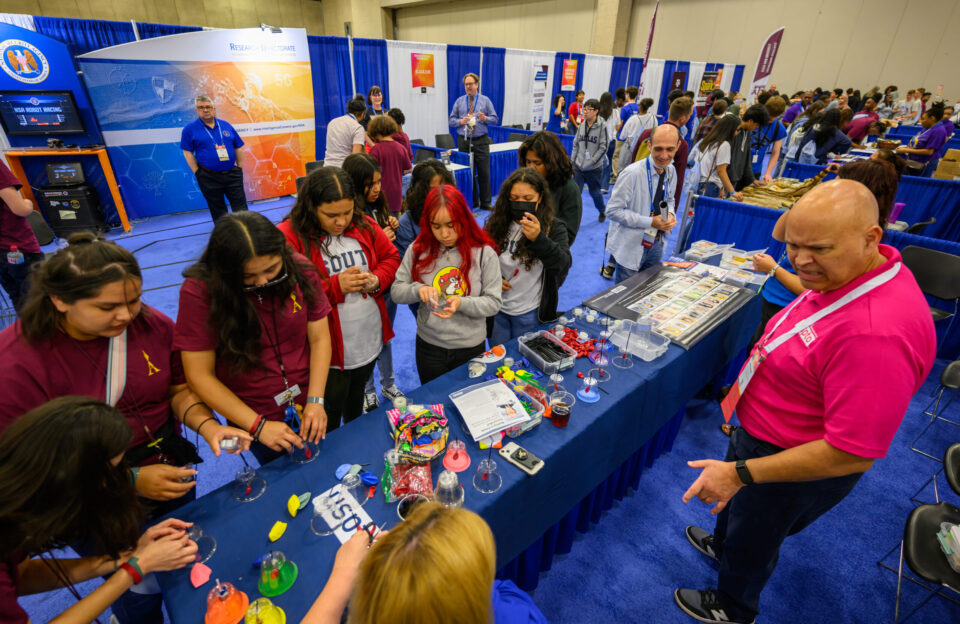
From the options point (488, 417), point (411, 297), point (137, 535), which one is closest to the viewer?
point (137, 535)

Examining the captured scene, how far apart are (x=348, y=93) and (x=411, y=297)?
26.0 ft

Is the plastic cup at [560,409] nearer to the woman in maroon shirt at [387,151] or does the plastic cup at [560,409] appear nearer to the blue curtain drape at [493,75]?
the woman in maroon shirt at [387,151]

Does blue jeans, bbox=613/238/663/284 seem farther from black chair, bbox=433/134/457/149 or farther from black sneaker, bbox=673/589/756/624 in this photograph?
black chair, bbox=433/134/457/149

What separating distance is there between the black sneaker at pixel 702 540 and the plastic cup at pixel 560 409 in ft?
3.69

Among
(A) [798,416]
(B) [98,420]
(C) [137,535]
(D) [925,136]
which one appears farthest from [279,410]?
(D) [925,136]

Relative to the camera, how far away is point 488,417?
5.07 feet

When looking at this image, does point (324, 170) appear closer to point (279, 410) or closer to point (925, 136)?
point (279, 410)

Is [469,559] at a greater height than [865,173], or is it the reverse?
[865,173]

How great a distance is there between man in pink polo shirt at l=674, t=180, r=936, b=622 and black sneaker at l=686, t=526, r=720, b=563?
0.47m

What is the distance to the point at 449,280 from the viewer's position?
1.96 meters

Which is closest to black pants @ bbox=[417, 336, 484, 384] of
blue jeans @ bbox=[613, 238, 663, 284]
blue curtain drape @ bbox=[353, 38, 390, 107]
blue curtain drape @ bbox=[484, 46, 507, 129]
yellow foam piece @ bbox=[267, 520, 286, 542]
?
yellow foam piece @ bbox=[267, 520, 286, 542]

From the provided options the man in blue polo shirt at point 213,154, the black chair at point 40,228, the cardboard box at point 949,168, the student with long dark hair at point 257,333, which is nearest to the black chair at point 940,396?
the student with long dark hair at point 257,333

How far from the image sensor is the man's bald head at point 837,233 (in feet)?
3.74

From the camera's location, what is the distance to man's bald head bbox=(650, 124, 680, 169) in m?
2.73
